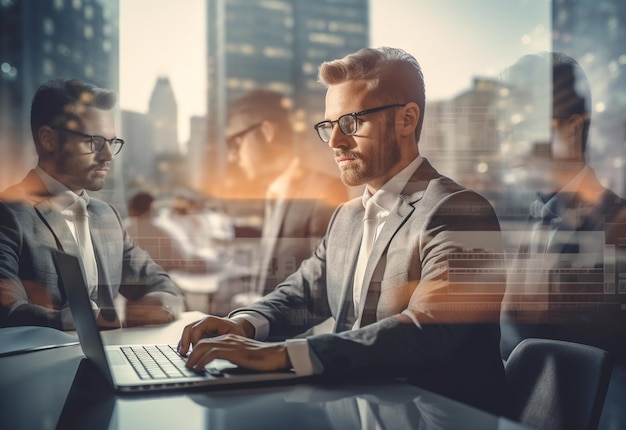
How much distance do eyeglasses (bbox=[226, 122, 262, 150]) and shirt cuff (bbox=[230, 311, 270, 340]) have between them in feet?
4.43

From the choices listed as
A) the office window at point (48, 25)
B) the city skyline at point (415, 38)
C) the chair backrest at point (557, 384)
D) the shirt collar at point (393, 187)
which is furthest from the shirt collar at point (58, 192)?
the chair backrest at point (557, 384)

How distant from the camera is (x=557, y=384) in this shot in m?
1.21

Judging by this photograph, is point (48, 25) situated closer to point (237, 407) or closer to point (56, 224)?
point (56, 224)

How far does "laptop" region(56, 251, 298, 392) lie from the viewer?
927mm

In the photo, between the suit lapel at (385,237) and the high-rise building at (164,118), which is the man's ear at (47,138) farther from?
the suit lapel at (385,237)

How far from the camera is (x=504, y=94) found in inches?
87.0

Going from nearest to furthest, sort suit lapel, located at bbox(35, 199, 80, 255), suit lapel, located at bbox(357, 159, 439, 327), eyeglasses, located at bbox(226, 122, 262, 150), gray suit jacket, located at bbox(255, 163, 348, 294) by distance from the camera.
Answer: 1. suit lapel, located at bbox(357, 159, 439, 327)
2. suit lapel, located at bbox(35, 199, 80, 255)
3. gray suit jacket, located at bbox(255, 163, 348, 294)
4. eyeglasses, located at bbox(226, 122, 262, 150)

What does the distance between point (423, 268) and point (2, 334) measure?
1155mm

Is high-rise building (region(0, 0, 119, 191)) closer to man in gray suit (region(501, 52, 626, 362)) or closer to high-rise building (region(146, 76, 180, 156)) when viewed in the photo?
high-rise building (region(146, 76, 180, 156))

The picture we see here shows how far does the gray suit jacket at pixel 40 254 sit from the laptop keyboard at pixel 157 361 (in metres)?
0.75

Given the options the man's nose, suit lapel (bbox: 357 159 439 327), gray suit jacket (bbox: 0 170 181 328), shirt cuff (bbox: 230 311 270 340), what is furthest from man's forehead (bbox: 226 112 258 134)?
shirt cuff (bbox: 230 311 270 340)

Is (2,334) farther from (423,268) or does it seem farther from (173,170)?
(423,268)

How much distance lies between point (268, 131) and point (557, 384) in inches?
74.4

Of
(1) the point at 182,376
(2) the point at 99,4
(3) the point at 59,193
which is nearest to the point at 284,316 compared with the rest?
(1) the point at 182,376
